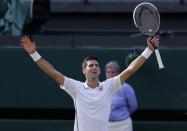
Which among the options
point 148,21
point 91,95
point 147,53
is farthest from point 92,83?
point 148,21

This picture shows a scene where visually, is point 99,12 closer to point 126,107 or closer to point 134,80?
point 134,80

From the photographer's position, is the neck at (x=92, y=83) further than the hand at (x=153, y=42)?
No

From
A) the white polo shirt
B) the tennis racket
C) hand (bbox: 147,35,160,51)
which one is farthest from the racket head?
the white polo shirt

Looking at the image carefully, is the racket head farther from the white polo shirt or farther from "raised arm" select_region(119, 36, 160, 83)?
the white polo shirt

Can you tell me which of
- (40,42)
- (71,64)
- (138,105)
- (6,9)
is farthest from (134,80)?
(6,9)

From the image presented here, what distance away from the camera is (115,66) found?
7.86 meters

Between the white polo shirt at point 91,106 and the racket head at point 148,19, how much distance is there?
785mm

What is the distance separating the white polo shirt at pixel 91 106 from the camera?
5457 mm

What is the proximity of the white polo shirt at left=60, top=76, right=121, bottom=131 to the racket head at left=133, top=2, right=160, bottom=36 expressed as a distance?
0.78 meters

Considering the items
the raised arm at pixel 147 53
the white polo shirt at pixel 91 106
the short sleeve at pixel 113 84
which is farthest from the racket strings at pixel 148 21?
the white polo shirt at pixel 91 106

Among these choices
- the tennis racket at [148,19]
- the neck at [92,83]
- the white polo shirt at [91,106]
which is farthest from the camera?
the tennis racket at [148,19]

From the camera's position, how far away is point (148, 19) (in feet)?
20.1

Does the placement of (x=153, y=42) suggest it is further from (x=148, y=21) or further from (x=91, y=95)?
(x=91, y=95)

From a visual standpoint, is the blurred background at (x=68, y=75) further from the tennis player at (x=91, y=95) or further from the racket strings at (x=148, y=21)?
the tennis player at (x=91, y=95)
